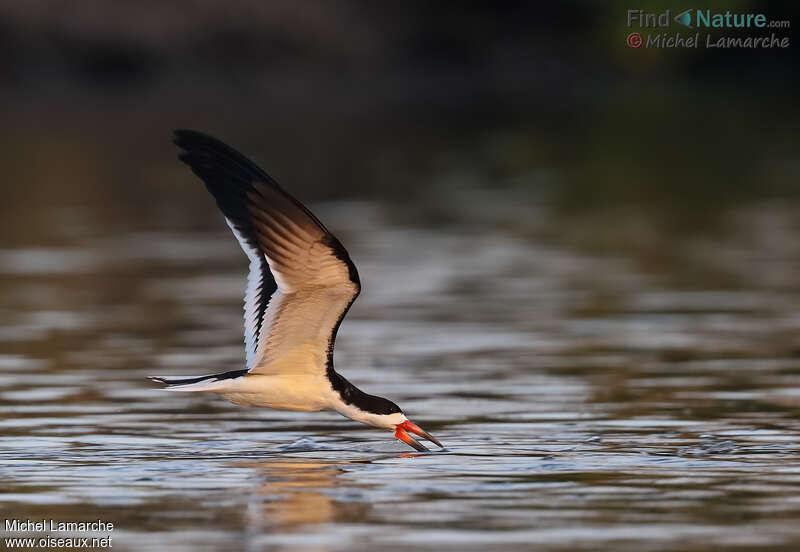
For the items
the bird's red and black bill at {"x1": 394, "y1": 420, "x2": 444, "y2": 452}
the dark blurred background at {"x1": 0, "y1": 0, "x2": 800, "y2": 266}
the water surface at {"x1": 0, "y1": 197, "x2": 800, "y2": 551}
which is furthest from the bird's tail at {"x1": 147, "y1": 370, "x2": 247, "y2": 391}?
the dark blurred background at {"x1": 0, "y1": 0, "x2": 800, "y2": 266}

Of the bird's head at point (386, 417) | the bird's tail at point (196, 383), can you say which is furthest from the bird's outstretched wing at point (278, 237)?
the bird's head at point (386, 417)

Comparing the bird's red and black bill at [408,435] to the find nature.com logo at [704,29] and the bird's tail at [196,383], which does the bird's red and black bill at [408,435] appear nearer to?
the bird's tail at [196,383]

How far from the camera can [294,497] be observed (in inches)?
430

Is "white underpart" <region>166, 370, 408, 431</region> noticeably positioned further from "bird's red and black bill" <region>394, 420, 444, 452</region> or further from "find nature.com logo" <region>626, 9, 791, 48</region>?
"find nature.com logo" <region>626, 9, 791, 48</region>

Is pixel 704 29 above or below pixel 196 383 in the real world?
above

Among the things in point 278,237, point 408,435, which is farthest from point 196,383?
point 408,435

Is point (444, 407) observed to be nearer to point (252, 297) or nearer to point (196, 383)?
point (252, 297)

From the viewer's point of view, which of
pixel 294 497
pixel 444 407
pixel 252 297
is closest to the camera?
pixel 294 497

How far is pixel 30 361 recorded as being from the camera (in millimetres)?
15883

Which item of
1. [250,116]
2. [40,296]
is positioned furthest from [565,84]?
[40,296]

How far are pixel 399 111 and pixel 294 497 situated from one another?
42259 mm

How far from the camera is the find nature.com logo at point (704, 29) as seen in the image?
186 ft

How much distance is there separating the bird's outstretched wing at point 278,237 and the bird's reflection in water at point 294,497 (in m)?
0.86

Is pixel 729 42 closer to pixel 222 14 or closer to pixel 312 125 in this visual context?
pixel 222 14
